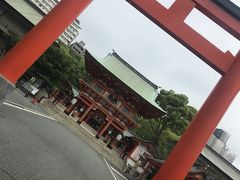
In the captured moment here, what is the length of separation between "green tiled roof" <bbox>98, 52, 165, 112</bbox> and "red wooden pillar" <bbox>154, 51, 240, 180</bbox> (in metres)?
19.4

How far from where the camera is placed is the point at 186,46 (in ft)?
18.2

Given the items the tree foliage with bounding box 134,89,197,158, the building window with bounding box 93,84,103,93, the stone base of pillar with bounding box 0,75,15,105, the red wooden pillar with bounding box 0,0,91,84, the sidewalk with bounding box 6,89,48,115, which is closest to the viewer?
the stone base of pillar with bounding box 0,75,15,105

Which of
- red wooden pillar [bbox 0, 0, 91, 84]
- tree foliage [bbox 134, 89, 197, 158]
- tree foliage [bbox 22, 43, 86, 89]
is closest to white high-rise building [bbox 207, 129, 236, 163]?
tree foliage [bbox 134, 89, 197, 158]

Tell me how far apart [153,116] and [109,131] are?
15.2 feet

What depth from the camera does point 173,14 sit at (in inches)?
219

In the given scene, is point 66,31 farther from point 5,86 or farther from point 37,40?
point 5,86

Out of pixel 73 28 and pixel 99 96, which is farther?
pixel 73 28

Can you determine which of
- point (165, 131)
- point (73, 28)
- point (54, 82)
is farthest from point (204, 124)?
point (73, 28)

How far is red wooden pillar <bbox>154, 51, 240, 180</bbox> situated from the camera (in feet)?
15.0

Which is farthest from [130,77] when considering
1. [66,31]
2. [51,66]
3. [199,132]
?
[66,31]

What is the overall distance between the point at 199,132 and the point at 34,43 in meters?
3.11

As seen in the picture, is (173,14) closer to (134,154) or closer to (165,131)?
(134,154)

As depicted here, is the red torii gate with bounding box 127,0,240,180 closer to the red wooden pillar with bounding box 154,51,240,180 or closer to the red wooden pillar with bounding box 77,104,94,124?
the red wooden pillar with bounding box 154,51,240,180

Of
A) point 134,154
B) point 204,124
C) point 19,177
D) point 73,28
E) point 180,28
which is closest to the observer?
point 19,177
